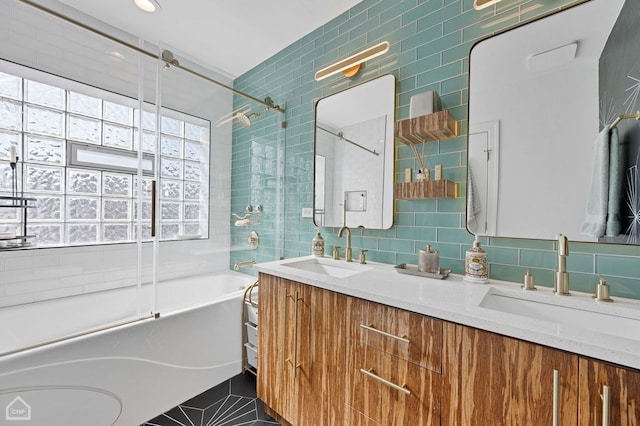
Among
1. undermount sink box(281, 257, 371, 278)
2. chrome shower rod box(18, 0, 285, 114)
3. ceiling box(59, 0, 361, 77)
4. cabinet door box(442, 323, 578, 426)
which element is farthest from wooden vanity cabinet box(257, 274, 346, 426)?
ceiling box(59, 0, 361, 77)

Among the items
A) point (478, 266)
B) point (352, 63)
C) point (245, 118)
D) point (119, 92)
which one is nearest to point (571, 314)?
point (478, 266)

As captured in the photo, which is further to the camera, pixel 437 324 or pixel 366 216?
pixel 366 216

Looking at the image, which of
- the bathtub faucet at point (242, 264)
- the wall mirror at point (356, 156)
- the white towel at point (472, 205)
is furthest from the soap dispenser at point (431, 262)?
the bathtub faucet at point (242, 264)

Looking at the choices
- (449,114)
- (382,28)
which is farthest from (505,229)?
(382,28)

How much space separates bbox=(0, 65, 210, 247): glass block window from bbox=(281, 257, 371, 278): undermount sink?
3.29ft

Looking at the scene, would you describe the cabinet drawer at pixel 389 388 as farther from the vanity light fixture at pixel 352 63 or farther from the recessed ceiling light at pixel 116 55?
the recessed ceiling light at pixel 116 55

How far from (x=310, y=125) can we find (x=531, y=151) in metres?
1.46

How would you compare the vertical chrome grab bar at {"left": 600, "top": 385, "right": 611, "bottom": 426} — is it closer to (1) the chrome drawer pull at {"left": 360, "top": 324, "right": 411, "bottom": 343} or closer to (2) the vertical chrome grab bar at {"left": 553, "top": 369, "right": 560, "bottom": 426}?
(2) the vertical chrome grab bar at {"left": 553, "top": 369, "right": 560, "bottom": 426}

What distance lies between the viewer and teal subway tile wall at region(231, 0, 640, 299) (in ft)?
3.86

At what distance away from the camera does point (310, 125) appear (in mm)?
2154

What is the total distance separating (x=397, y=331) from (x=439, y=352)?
0.51ft

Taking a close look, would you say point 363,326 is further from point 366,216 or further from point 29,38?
point 29,38

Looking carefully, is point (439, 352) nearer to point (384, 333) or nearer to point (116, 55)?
point (384, 333)

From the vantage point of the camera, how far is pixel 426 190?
1.41m
